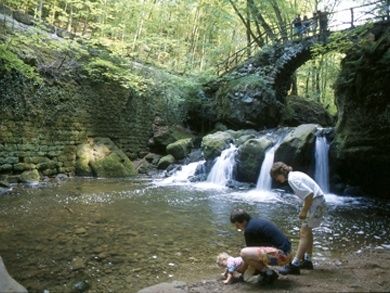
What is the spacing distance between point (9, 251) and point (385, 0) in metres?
11.8

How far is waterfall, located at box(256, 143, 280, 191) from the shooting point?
11.6m

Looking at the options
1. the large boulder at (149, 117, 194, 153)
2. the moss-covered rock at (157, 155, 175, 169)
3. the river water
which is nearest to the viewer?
the river water

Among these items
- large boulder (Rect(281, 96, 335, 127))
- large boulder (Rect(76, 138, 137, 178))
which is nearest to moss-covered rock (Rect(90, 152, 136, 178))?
large boulder (Rect(76, 138, 137, 178))

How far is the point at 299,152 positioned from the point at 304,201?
717 cm

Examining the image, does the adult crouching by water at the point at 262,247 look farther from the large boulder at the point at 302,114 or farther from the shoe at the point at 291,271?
the large boulder at the point at 302,114

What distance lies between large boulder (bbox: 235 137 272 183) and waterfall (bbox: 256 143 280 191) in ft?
0.49

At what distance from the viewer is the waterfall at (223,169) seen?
506 inches

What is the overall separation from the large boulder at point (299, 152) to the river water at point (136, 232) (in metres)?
1.17

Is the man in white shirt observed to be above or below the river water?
above

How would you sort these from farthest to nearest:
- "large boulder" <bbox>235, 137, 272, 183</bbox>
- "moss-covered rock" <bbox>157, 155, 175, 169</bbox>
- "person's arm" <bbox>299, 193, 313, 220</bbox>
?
"moss-covered rock" <bbox>157, 155, 175, 169</bbox> → "large boulder" <bbox>235, 137, 272, 183</bbox> → "person's arm" <bbox>299, 193, 313, 220</bbox>

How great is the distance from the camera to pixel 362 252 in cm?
542

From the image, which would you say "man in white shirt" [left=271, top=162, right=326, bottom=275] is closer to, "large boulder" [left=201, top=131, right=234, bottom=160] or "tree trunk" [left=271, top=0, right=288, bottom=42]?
"large boulder" [left=201, top=131, right=234, bottom=160]

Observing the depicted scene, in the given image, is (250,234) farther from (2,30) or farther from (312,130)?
(2,30)

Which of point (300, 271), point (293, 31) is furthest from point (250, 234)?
point (293, 31)
